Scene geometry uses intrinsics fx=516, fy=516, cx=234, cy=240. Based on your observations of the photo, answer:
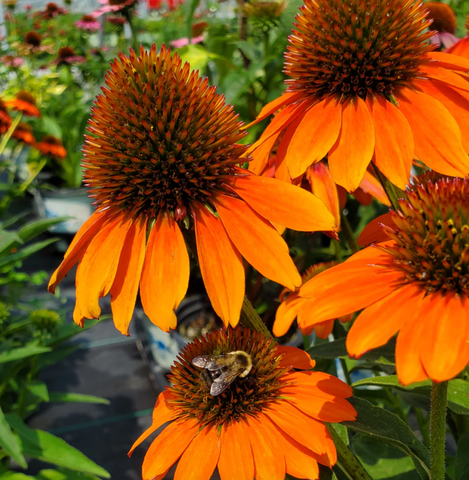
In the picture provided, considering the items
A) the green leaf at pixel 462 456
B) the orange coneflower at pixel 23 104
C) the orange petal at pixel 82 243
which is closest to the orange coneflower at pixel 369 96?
the orange petal at pixel 82 243

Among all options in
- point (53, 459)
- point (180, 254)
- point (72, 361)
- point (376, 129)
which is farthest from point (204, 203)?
point (72, 361)

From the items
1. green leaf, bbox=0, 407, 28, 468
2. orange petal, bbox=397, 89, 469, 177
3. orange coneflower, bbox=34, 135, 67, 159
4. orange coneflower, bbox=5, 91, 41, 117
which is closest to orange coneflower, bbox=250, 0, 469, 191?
orange petal, bbox=397, 89, 469, 177

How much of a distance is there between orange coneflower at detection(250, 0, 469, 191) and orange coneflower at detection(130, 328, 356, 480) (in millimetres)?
218

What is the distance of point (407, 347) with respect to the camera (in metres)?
0.38

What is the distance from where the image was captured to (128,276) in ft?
1.68

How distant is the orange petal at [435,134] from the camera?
0.51 meters

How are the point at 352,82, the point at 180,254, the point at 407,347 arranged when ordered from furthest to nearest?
the point at 352,82 < the point at 180,254 < the point at 407,347

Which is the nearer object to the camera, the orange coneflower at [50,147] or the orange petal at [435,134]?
the orange petal at [435,134]

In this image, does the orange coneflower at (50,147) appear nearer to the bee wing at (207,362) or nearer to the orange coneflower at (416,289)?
the bee wing at (207,362)

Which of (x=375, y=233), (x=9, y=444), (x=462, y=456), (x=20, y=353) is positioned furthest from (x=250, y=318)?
(x=20, y=353)

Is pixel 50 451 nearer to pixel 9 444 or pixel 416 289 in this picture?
pixel 9 444

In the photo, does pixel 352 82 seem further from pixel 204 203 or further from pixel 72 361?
pixel 72 361

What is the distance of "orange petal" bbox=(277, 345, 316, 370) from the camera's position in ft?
1.98

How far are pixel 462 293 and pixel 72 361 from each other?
1.92 m
